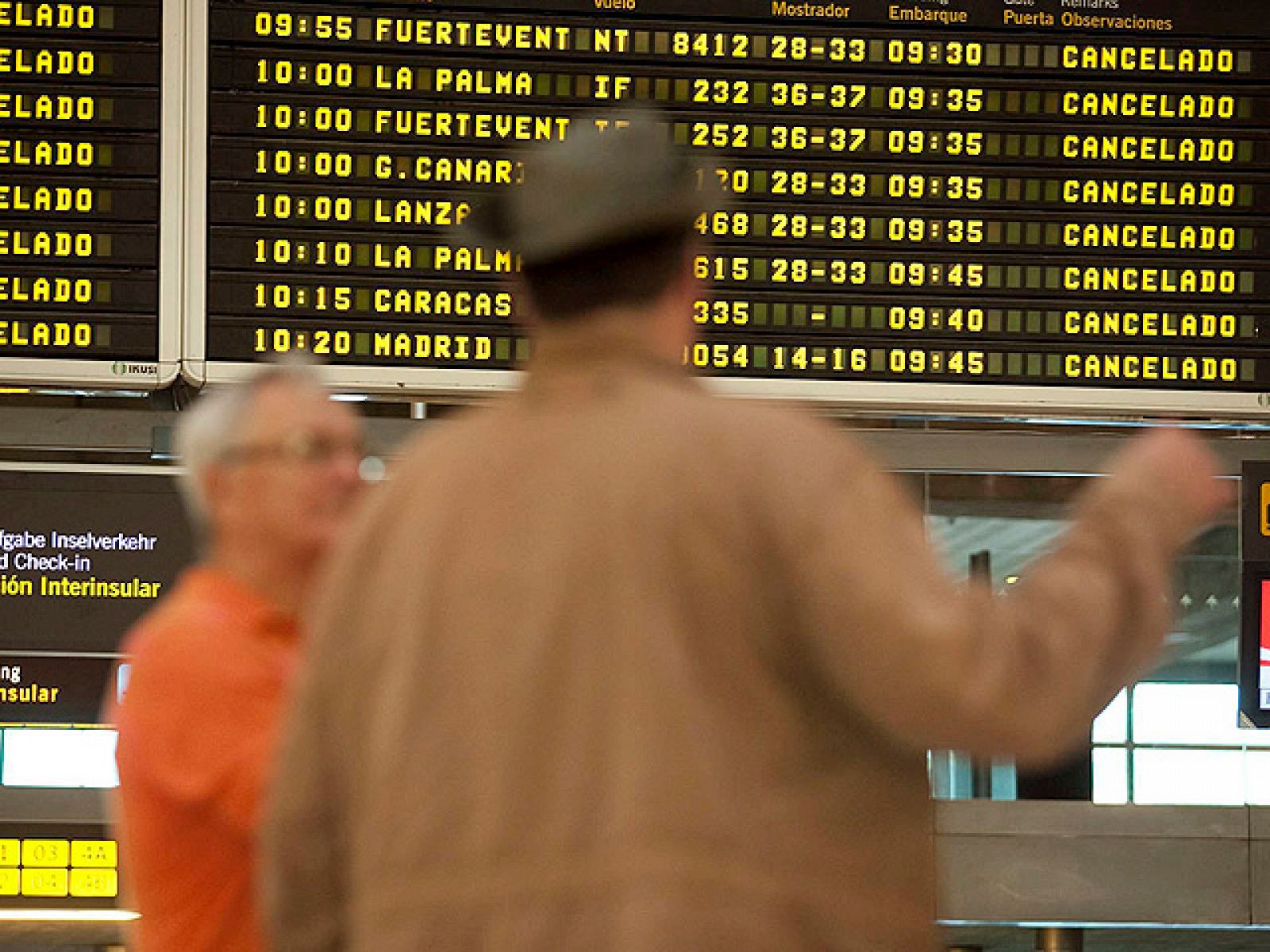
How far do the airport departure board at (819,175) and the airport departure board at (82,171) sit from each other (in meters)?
0.19

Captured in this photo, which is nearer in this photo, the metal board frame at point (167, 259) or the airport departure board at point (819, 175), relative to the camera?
the metal board frame at point (167, 259)

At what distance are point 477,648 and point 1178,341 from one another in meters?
4.97

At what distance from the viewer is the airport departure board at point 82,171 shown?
637cm

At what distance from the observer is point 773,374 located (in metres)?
6.50

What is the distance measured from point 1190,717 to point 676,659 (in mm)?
6329

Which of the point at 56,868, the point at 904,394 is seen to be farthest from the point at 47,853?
the point at 904,394

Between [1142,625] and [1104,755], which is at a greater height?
[1142,625]

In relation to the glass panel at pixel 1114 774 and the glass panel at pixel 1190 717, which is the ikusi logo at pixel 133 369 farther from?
the glass panel at pixel 1190 717

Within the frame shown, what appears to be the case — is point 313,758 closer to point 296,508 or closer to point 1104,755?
point 296,508

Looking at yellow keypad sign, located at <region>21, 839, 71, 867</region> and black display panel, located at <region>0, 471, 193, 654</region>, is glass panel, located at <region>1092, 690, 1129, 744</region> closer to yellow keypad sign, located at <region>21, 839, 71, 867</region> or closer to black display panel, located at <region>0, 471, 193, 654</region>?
black display panel, located at <region>0, 471, 193, 654</region>

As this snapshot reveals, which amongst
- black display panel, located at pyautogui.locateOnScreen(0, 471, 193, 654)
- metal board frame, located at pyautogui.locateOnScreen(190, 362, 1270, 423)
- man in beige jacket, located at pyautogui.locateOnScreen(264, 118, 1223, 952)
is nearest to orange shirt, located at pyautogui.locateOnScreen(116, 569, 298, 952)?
man in beige jacket, located at pyautogui.locateOnScreen(264, 118, 1223, 952)

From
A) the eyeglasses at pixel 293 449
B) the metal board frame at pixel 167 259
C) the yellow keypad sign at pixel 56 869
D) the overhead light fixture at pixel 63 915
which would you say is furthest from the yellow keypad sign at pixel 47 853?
the eyeglasses at pixel 293 449

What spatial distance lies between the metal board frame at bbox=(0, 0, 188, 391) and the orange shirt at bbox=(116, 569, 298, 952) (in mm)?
3737

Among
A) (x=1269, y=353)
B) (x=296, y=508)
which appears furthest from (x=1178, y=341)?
(x=296, y=508)
